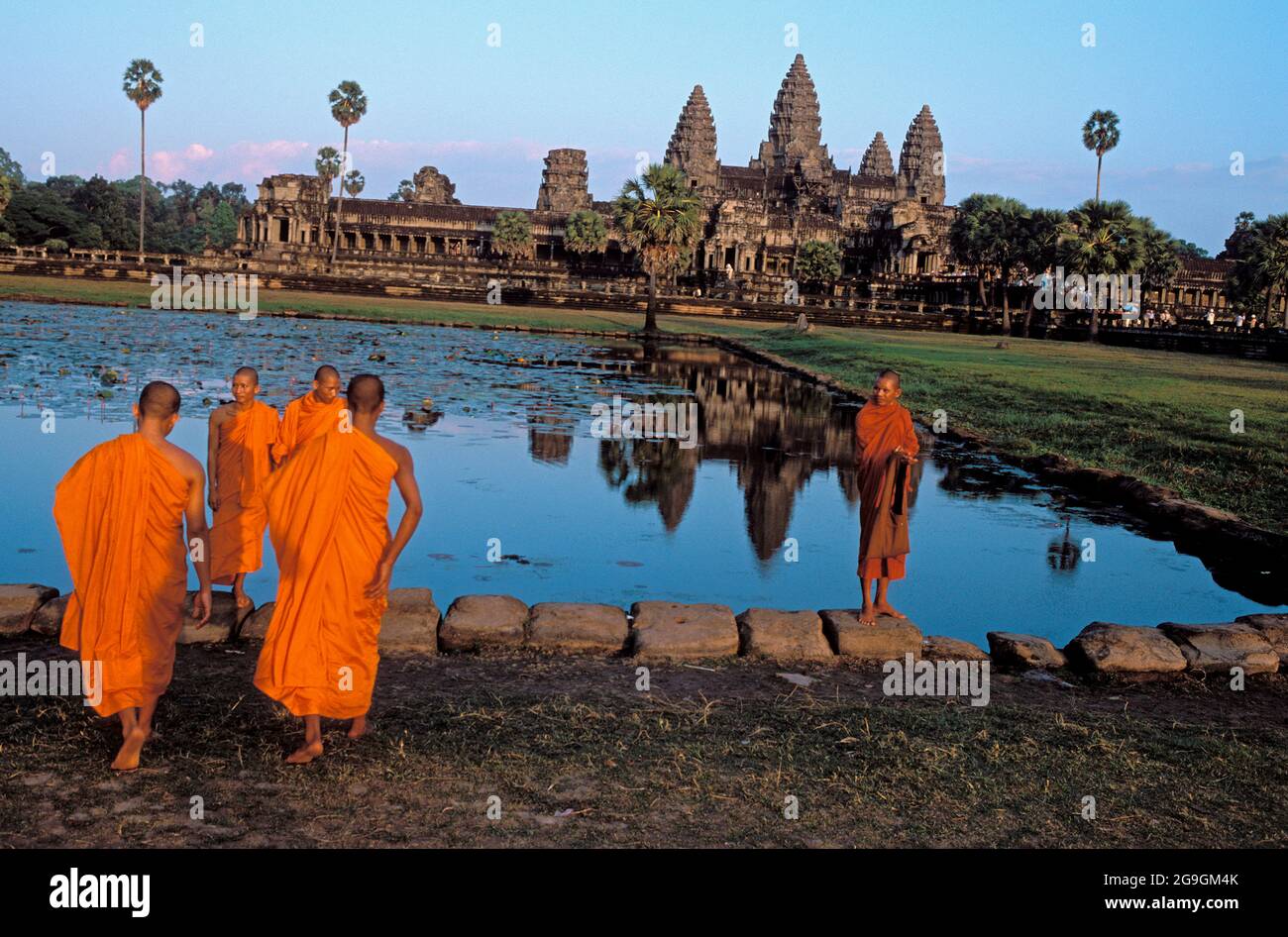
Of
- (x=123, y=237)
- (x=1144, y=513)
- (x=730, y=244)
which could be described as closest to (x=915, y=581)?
(x=1144, y=513)

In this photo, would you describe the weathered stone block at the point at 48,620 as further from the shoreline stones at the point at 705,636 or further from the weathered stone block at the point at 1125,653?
the weathered stone block at the point at 1125,653

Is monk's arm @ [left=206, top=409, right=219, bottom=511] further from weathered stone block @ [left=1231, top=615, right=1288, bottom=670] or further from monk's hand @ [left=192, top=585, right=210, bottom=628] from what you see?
weathered stone block @ [left=1231, top=615, right=1288, bottom=670]

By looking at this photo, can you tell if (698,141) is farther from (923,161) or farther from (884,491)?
(884,491)

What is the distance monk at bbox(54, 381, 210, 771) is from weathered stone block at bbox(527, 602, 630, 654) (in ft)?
7.17

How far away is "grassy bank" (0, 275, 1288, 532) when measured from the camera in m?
14.9

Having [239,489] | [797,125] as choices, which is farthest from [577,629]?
[797,125]

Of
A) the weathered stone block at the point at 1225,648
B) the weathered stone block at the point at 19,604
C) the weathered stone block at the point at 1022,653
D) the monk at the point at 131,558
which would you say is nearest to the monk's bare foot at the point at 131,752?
the monk at the point at 131,558

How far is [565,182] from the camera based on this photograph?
10469cm

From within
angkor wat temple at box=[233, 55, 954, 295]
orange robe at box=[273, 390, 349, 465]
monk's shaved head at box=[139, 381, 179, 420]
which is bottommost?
orange robe at box=[273, 390, 349, 465]

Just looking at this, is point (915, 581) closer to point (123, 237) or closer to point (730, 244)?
point (730, 244)

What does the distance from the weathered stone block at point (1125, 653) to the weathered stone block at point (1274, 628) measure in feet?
2.17

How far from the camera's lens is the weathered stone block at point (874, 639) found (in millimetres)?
6875

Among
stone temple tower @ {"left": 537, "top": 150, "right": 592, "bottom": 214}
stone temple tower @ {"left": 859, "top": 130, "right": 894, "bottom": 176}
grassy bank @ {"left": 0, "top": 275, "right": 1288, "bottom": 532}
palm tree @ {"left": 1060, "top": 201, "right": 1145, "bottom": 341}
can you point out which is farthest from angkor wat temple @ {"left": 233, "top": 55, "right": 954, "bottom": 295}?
grassy bank @ {"left": 0, "top": 275, "right": 1288, "bottom": 532}
